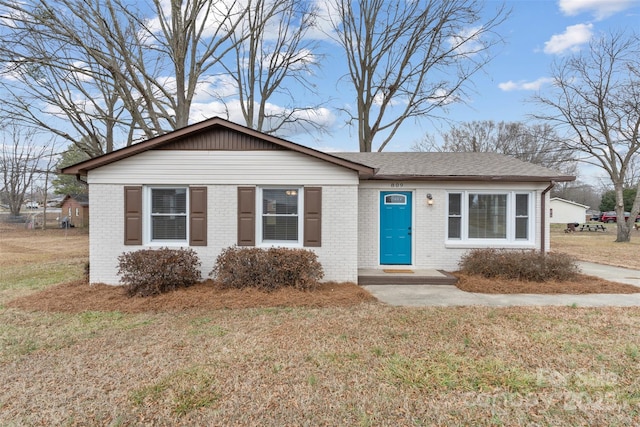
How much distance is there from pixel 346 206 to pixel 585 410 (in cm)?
537

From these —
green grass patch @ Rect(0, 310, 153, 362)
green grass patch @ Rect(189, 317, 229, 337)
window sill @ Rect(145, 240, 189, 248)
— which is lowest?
green grass patch @ Rect(0, 310, 153, 362)

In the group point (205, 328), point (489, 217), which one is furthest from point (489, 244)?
point (205, 328)

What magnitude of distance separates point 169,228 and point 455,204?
7541 mm

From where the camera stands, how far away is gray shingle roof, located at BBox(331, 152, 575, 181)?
8484 mm

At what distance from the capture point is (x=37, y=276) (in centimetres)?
909

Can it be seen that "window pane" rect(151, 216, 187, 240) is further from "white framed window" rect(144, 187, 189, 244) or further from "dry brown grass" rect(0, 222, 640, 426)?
"dry brown grass" rect(0, 222, 640, 426)

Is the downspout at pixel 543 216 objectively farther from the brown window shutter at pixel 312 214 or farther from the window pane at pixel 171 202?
the window pane at pixel 171 202

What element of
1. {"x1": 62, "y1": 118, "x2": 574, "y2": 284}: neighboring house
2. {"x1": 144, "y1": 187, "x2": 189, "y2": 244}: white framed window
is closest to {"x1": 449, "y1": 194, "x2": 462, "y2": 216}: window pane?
{"x1": 62, "y1": 118, "x2": 574, "y2": 284}: neighboring house

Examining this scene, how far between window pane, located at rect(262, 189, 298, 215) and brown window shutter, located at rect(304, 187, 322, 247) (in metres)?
0.35

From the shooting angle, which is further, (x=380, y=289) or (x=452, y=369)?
(x=380, y=289)

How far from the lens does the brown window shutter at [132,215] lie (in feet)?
24.6

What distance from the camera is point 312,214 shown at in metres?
7.58

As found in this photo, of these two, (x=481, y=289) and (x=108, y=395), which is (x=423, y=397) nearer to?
(x=108, y=395)

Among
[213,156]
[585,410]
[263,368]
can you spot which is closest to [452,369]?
[585,410]
